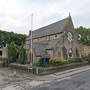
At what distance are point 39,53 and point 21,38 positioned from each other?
101ft

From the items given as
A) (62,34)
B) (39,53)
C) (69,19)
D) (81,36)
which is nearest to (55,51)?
(39,53)

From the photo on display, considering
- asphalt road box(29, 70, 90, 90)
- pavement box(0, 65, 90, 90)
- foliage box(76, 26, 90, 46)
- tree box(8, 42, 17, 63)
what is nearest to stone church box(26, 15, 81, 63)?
tree box(8, 42, 17, 63)

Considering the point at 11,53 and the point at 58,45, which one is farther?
the point at 11,53

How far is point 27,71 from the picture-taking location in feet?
50.9

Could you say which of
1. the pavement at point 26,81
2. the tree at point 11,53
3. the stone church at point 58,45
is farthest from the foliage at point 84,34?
the pavement at point 26,81

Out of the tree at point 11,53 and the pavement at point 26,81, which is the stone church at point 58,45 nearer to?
the tree at point 11,53

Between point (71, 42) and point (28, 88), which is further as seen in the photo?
point (71, 42)

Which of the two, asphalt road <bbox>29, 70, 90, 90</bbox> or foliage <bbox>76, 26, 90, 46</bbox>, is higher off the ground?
foliage <bbox>76, 26, 90, 46</bbox>

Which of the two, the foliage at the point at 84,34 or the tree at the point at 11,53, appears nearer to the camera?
the tree at the point at 11,53

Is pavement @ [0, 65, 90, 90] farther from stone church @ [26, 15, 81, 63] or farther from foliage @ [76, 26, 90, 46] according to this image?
foliage @ [76, 26, 90, 46]

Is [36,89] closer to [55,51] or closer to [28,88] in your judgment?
[28,88]

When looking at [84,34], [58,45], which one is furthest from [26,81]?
[84,34]

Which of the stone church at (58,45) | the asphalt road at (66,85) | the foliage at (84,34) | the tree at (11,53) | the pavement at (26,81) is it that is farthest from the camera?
the foliage at (84,34)

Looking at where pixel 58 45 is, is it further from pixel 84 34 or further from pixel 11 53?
pixel 84 34
